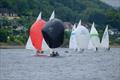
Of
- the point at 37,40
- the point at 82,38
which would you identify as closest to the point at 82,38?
the point at 82,38

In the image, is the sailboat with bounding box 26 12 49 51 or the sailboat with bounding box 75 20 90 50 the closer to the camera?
the sailboat with bounding box 26 12 49 51

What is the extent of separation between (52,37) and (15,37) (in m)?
58.8

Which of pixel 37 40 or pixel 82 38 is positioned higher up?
pixel 37 40

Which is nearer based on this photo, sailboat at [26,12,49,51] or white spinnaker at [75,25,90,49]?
sailboat at [26,12,49,51]

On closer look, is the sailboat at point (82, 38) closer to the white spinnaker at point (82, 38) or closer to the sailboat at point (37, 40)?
the white spinnaker at point (82, 38)

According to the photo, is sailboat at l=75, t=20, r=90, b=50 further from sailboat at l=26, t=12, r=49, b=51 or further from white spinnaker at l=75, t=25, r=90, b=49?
sailboat at l=26, t=12, r=49, b=51

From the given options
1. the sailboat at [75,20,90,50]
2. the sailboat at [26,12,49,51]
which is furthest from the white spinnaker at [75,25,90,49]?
the sailboat at [26,12,49,51]

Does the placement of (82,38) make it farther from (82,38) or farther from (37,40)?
(37,40)

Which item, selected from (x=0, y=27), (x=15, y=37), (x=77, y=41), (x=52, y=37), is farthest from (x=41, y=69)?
(x=0, y=27)

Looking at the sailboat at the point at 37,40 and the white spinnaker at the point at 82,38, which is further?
the white spinnaker at the point at 82,38

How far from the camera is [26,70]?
57844 mm

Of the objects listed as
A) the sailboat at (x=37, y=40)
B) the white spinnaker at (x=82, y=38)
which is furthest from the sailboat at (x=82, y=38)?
the sailboat at (x=37, y=40)

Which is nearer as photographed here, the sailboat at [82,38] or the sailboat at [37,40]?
the sailboat at [37,40]

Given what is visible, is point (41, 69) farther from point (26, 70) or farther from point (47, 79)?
point (47, 79)
